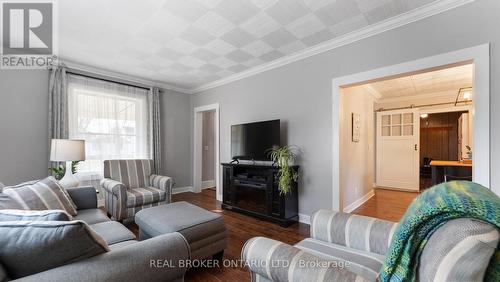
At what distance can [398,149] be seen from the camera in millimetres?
5590

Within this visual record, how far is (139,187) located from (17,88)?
2.30 meters

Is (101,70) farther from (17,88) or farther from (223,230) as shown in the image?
(223,230)

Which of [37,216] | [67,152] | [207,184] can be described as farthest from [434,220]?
[207,184]

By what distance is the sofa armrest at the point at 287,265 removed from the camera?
34.1 inches

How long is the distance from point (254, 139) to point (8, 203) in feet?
9.24

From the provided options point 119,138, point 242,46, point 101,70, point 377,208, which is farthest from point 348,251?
point 101,70

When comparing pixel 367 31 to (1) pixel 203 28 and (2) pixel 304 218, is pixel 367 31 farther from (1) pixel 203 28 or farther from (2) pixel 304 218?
(2) pixel 304 218

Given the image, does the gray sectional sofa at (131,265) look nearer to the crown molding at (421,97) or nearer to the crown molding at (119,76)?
the crown molding at (119,76)

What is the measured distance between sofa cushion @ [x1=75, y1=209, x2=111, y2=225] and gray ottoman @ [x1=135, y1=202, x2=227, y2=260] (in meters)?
0.30

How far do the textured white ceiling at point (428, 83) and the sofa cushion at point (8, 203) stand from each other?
5.02 metres

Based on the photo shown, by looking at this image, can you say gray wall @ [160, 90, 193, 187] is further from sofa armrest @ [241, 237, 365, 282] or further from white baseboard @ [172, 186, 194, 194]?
sofa armrest @ [241, 237, 365, 282]

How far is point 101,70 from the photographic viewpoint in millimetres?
3891

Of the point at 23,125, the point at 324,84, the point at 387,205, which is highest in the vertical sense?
the point at 324,84

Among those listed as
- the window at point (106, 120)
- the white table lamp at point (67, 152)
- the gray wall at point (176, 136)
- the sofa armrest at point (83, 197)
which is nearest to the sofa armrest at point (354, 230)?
the sofa armrest at point (83, 197)
